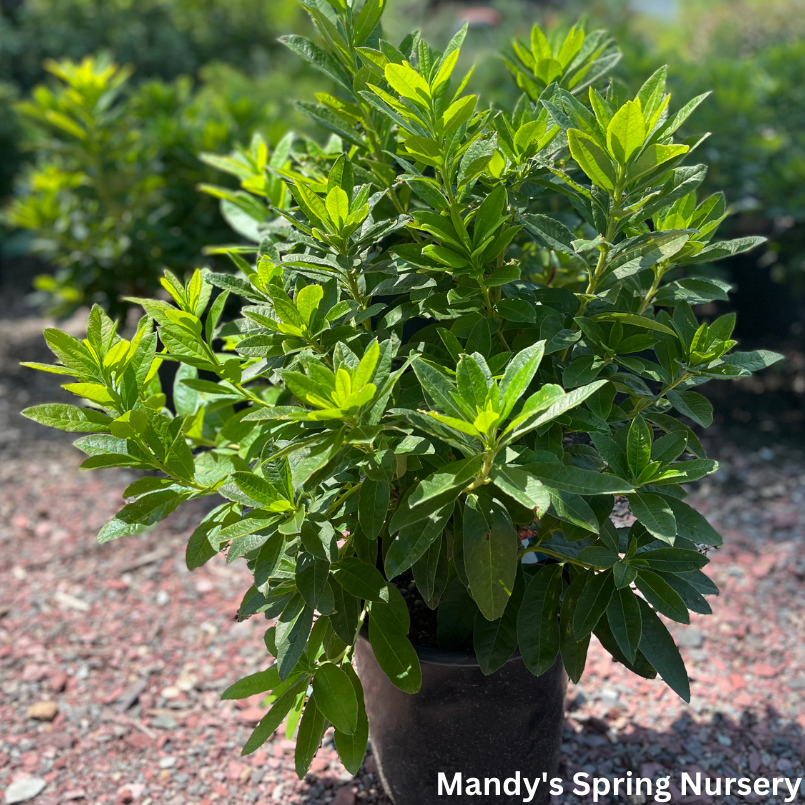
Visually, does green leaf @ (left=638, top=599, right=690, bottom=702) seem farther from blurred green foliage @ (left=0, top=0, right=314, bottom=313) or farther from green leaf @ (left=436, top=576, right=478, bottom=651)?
blurred green foliage @ (left=0, top=0, right=314, bottom=313)

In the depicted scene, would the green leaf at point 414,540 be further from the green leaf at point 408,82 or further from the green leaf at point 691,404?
the green leaf at point 408,82

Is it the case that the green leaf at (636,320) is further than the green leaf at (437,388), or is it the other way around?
the green leaf at (636,320)

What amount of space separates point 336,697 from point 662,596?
611 mm

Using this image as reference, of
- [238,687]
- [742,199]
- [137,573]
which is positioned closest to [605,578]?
[238,687]

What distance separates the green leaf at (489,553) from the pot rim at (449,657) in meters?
0.30

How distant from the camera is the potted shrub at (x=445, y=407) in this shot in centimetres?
124

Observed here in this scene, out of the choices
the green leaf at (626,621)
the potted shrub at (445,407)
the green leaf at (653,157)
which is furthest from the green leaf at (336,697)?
the green leaf at (653,157)

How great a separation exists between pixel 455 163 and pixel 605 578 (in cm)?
78

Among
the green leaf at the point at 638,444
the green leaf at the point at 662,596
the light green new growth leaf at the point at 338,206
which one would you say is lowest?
the green leaf at the point at 662,596

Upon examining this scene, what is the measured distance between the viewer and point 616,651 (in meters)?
1.51

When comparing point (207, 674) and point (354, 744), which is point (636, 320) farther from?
point (207, 674)

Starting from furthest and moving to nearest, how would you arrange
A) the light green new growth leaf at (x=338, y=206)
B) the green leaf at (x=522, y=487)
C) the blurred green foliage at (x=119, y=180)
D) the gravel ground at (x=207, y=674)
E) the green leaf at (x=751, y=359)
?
the blurred green foliage at (x=119, y=180) → the gravel ground at (x=207, y=674) → the green leaf at (x=751, y=359) → the light green new growth leaf at (x=338, y=206) → the green leaf at (x=522, y=487)

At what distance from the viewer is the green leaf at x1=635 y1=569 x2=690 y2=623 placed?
137 centimetres

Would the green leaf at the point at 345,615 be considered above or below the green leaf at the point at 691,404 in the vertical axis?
below
